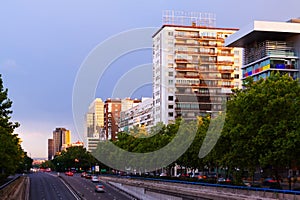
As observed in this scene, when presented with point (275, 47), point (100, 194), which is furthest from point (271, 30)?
point (100, 194)

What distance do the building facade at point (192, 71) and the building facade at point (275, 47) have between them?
4840cm

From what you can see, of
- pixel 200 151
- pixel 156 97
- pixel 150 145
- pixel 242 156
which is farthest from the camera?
pixel 156 97

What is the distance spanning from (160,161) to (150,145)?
33.6ft

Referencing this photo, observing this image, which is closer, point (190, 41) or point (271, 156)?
point (271, 156)

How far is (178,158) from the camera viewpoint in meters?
86.7

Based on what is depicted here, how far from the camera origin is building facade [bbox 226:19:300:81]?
4424 inches

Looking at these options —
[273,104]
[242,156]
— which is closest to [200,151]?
[242,156]

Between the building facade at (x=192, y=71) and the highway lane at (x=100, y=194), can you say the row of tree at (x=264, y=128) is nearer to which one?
the highway lane at (x=100, y=194)

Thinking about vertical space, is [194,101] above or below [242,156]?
above

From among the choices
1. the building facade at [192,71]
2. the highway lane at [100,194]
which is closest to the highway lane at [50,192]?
the highway lane at [100,194]

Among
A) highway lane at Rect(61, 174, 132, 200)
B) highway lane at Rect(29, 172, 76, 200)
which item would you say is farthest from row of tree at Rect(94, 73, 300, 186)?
highway lane at Rect(29, 172, 76, 200)

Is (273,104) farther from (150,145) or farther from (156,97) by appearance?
(156,97)

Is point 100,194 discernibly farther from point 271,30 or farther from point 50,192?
point 271,30

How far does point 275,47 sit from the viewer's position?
114 meters
